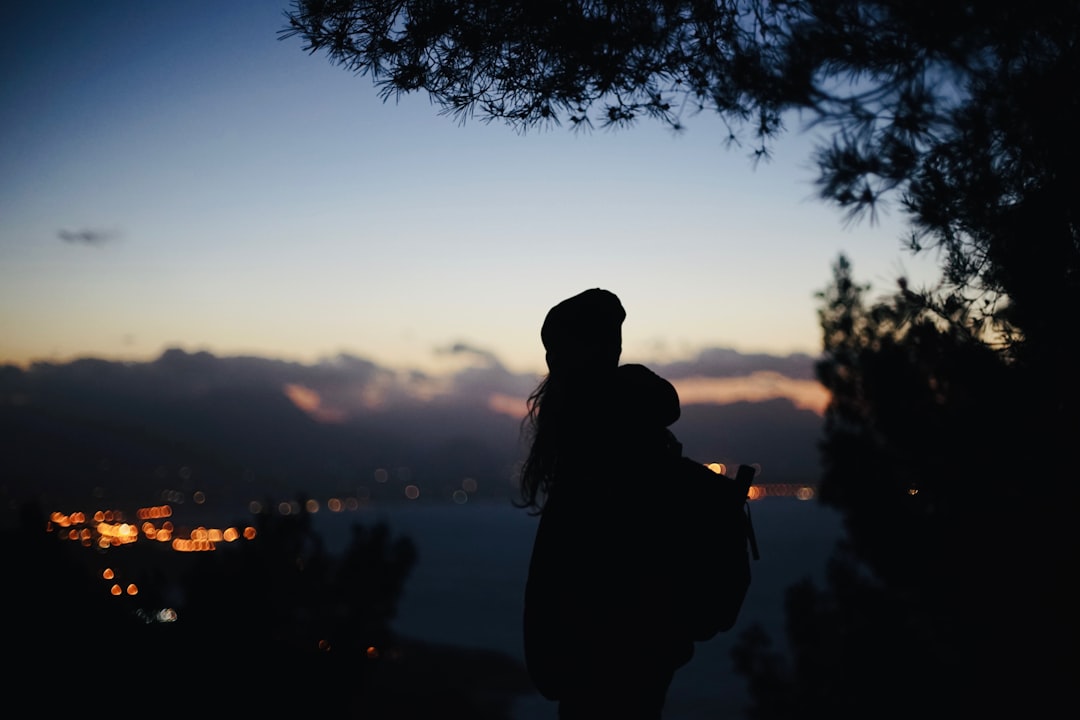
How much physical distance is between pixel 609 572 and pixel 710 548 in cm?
24

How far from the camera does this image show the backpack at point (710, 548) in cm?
165

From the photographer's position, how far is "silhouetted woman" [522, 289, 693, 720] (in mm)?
1658

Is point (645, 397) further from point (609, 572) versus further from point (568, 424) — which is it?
point (609, 572)

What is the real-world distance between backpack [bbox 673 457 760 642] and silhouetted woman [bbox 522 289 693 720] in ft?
0.10

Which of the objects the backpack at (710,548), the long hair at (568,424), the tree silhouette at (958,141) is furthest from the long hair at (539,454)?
the tree silhouette at (958,141)

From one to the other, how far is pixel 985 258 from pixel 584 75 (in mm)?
2480

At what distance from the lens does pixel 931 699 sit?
1062 cm

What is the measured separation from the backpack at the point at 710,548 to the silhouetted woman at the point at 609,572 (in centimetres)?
3

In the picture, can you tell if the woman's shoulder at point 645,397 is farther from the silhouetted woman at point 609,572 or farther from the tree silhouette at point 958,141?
the tree silhouette at point 958,141

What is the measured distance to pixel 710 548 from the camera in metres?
1.65

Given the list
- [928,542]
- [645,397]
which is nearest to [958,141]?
[645,397]

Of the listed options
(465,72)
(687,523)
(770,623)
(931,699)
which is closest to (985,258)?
(465,72)

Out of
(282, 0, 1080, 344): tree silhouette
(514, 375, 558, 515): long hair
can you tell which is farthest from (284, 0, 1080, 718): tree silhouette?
(514, 375, 558, 515): long hair

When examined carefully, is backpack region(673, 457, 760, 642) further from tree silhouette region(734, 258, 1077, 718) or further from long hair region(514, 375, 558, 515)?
tree silhouette region(734, 258, 1077, 718)
